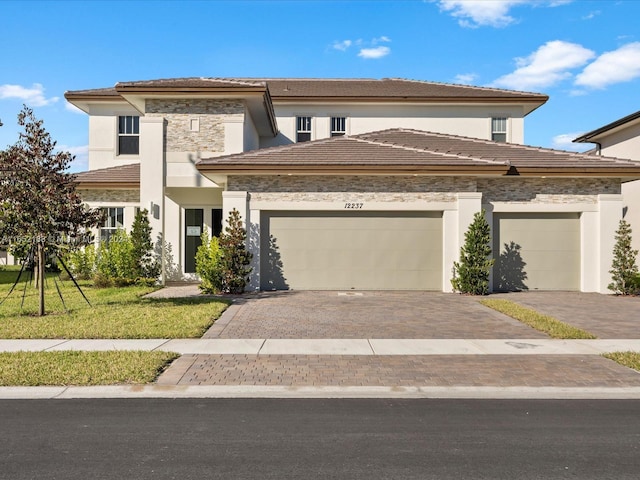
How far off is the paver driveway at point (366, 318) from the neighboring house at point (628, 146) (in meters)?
12.0

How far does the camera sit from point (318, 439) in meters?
5.38

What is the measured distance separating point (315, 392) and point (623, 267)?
1418 centimetres

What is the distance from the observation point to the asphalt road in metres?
4.64

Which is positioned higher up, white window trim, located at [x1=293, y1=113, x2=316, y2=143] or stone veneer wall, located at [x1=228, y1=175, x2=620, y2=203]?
white window trim, located at [x1=293, y1=113, x2=316, y2=143]

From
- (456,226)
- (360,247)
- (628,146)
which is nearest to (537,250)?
(456,226)

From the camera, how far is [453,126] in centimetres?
2577

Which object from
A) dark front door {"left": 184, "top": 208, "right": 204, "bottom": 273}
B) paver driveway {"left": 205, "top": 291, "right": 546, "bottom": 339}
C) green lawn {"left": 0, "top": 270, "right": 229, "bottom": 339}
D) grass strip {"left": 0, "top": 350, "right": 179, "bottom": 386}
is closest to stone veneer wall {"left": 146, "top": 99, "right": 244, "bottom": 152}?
dark front door {"left": 184, "top": 208, "right": 204, "bottom": 273}

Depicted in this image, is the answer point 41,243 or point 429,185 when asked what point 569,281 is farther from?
point 41,243

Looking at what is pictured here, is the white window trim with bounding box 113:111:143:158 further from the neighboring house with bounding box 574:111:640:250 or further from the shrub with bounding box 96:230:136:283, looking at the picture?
the neighboring house with bounding box 574:111:640:250

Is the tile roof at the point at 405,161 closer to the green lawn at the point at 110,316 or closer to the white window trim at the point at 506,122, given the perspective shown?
the green lawn at the point at 110,316

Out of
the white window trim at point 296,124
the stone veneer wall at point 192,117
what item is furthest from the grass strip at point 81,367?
the white window trim at point 296,124

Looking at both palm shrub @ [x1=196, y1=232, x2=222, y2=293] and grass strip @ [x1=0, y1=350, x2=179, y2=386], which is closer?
grass strip @ [x1=0, y1=350, x2=179, y2=386]

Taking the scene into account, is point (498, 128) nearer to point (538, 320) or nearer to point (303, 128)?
point (303, 128)

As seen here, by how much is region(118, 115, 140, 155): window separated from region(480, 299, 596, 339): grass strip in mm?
16995
